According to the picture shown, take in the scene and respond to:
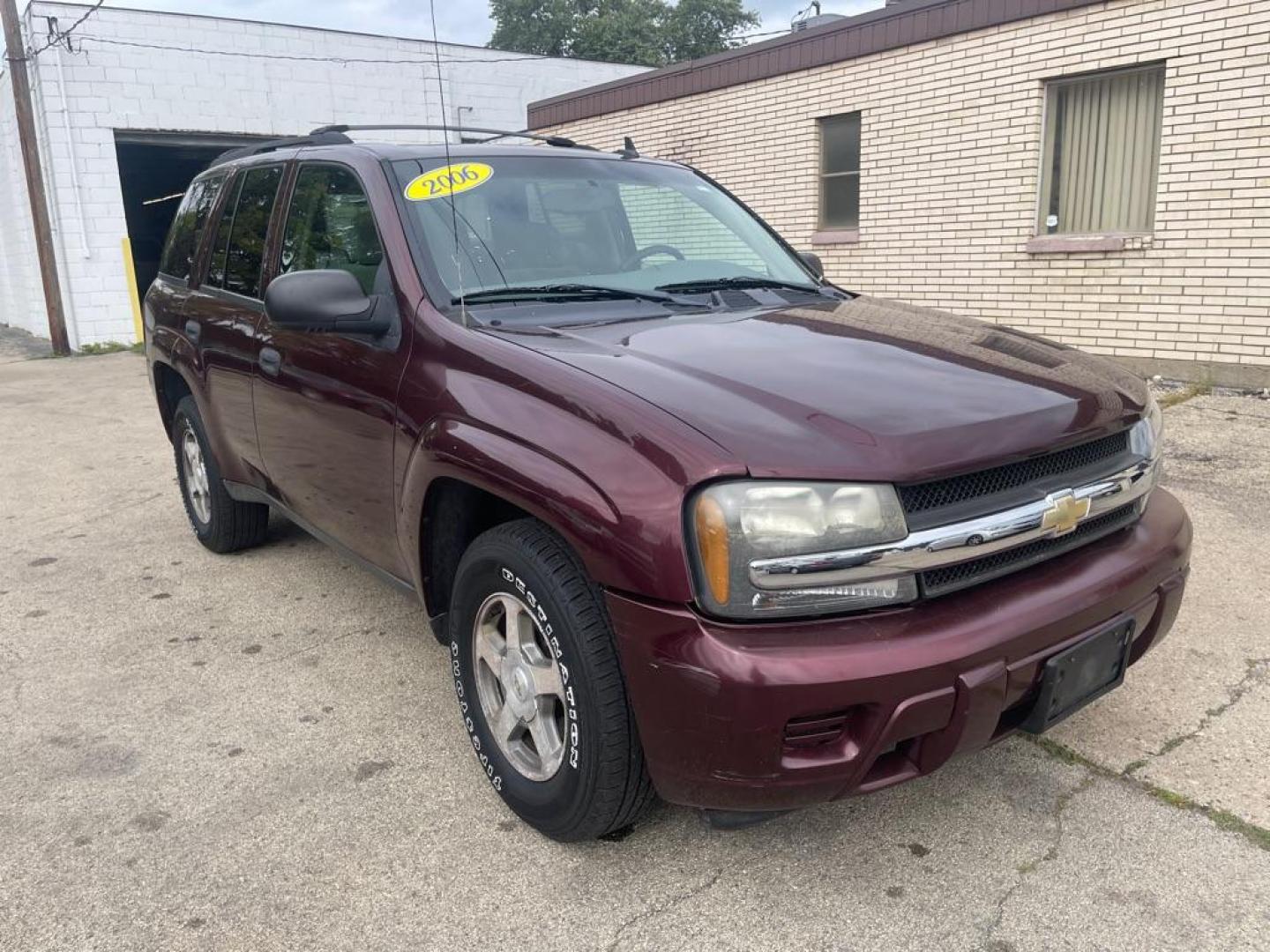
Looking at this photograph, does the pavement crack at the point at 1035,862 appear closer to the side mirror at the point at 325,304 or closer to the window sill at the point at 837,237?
the side mirror at the point at 325,304

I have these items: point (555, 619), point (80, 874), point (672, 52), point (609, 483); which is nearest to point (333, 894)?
point (80, 874)

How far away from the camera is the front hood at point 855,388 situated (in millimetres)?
2080

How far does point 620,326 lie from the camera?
2838 millimetres

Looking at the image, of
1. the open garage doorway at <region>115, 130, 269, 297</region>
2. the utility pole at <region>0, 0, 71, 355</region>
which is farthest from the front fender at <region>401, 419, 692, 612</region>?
the utility pole at <region>0, 0, 71, 355</region>

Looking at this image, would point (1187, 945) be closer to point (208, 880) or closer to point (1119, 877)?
point (1119, 877)

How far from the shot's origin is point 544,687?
2.50 meters

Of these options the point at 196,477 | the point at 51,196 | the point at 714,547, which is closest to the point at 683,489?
the point at 714,547

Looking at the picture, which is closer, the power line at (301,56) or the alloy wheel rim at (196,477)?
the alloy wheel rim at (196,477)

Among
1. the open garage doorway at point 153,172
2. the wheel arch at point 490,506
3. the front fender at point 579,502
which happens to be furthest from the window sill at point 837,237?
the open garage doorway at point 153,172

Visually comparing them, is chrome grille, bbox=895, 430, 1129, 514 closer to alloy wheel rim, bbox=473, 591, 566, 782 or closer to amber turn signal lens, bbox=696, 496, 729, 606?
amber turn signal lens, bbox=696, 496, 729, 606

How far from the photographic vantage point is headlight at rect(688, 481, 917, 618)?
201 centimetres

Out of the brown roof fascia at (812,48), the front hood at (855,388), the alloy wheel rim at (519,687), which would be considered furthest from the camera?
the brown roof fascia at (812,48)

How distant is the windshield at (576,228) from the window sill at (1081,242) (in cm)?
548

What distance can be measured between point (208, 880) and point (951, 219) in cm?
878
